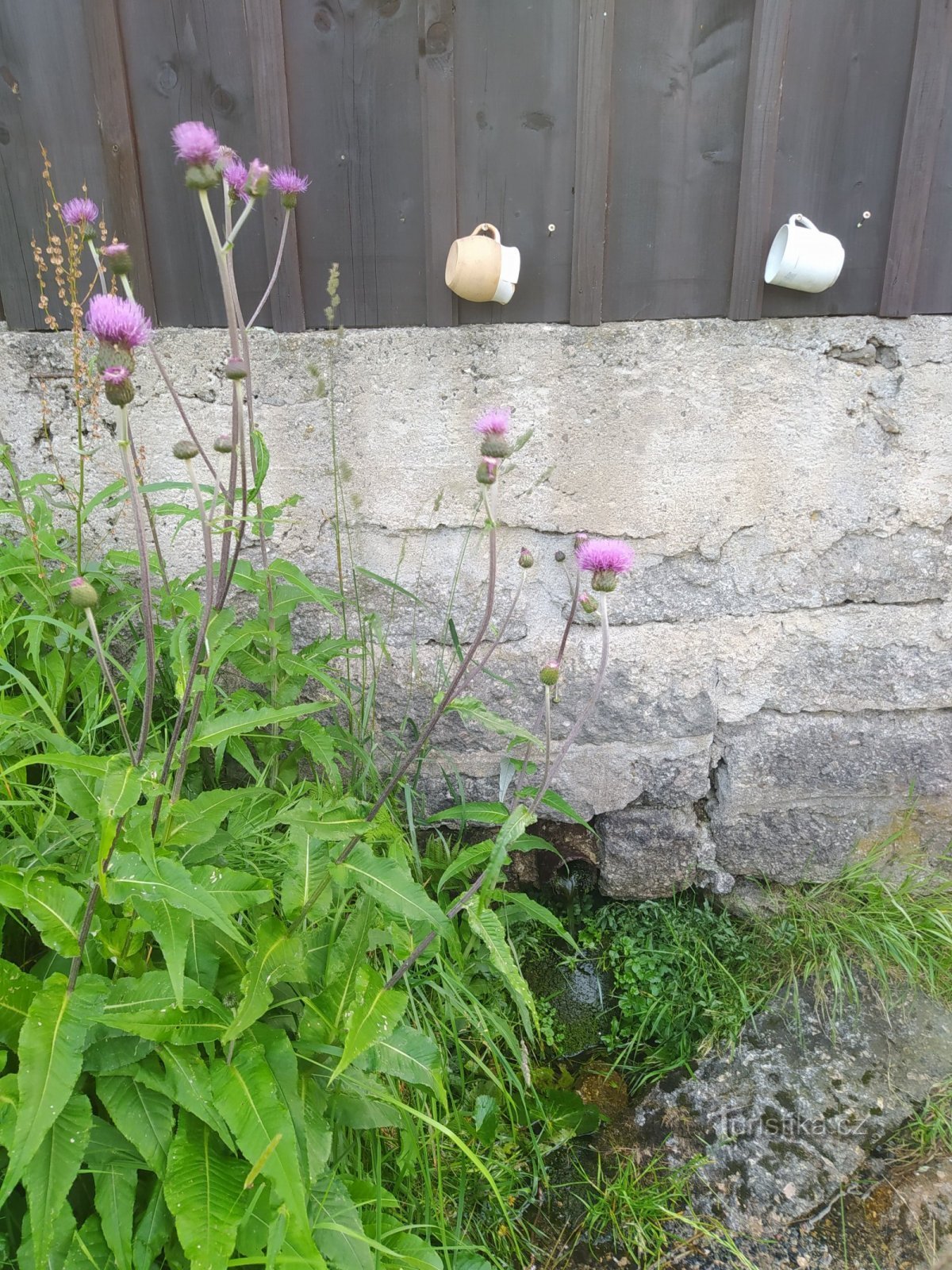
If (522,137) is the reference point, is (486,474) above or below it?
below

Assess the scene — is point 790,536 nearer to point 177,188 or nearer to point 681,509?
point 681,509

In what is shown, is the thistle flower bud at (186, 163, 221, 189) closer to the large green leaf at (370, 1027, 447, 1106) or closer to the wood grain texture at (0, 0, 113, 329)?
the wood grain texture at (0, 0, 113, 329)

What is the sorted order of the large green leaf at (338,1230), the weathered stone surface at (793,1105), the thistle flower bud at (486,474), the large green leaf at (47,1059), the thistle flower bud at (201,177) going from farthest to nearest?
the weathered stone surface at (793,1105) < the thistle flower bud at (486,474) < the large green leaf at (338,1230) < the thistle flower bud at (201,177) < the large green leaf at (47,1059)

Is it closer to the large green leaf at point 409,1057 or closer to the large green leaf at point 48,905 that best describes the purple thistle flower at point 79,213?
the large green leaf at point 48,905

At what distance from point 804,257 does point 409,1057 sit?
76.0 inches

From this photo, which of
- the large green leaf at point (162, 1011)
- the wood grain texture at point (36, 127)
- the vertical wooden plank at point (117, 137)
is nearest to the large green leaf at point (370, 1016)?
the large green leaf at point (162, 1011)

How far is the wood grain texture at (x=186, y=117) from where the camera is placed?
1.95 meters

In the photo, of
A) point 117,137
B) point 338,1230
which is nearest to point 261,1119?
point 338,1230

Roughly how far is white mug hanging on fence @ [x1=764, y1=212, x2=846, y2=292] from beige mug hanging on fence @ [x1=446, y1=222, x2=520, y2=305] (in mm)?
633

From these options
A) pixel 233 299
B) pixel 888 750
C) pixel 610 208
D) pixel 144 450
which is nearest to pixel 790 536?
pixel 888 750

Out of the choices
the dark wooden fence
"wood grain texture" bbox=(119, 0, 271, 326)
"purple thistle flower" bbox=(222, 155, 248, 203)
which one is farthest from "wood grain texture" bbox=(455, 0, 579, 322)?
"purple thistle flower" bbox=(222, 155, 248, 203)

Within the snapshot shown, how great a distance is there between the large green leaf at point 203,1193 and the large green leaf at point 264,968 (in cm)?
19

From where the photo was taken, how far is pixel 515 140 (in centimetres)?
201

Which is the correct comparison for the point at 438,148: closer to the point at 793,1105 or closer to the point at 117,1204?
the point at 117,1204
